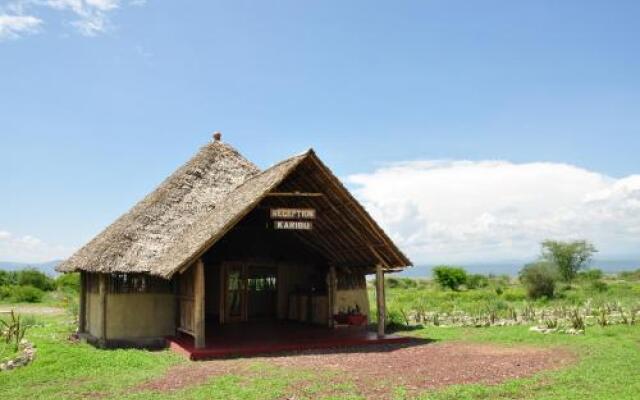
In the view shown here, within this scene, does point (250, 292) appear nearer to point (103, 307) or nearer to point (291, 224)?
point (103, 307)

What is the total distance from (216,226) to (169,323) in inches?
166

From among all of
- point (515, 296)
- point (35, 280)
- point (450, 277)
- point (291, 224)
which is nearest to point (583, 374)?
point (291, 224)

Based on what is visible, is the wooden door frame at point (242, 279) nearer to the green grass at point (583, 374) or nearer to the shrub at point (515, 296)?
the green grass at point (583, 374)

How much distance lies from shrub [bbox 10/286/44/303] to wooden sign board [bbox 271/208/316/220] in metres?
27.2

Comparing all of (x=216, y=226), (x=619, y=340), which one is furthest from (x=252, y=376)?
(x=619, y=340)

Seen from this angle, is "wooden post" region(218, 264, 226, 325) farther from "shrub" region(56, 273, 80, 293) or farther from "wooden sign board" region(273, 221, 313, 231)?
"shrub" region(56, 273, 80, 293)

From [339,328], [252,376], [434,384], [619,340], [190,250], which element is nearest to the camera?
[434,384]

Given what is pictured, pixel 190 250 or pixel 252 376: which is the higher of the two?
pixel 190 250

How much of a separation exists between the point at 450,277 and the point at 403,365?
1361 inches

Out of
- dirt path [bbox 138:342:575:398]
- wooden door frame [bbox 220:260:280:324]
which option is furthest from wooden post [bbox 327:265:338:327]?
dirt path [bbox 138:342:575:398]

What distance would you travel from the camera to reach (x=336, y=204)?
15125 millimetres

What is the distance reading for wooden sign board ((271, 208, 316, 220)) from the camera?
46.8 ft

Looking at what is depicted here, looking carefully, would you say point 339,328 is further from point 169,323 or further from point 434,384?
point 434,384

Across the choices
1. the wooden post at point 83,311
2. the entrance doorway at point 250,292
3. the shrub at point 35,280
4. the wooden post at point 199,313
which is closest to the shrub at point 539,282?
the entrance doorway at point 250,292
